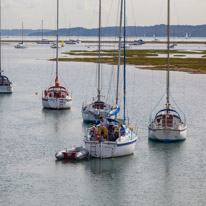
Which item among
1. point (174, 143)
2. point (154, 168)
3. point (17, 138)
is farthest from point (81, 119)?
point (154, 168)

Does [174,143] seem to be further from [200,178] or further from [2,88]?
[2,88]

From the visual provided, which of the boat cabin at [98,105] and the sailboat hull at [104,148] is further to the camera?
the boat cabin at [98,105]

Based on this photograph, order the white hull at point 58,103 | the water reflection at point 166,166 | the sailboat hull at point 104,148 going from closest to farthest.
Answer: the water reflection at point 166,166 < the sailboat hull at point 104,148 < the white hull at point 58,103

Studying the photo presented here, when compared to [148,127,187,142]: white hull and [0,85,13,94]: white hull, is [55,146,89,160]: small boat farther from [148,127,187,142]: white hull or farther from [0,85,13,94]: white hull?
[0,85,13,94]: white hull

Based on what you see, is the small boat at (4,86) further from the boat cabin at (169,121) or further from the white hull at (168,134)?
the white hull at (168,134)

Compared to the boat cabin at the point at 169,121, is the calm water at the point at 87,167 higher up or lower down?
lower down

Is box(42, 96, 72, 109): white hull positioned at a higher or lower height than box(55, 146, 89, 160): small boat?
higher

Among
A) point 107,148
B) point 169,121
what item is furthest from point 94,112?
point 107,148

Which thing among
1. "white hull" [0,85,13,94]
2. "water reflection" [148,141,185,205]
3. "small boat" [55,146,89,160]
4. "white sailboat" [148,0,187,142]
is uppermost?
"white hull" [0,85,13,94]

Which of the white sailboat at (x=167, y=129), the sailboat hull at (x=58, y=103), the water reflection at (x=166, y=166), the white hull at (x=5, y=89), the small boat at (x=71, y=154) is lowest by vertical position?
the water reflection at (x=166, y=166)

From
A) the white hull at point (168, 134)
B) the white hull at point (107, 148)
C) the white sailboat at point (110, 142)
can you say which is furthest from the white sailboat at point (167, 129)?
the white hull at point (107, 148)

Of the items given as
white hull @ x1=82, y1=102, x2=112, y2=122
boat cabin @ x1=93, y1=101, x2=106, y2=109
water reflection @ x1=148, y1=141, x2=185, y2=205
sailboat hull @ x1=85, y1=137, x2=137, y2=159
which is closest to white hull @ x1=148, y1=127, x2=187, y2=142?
water reflection @ x1=148, y1=141, x2=185, y2=205

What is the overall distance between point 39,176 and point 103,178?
14.0 ft

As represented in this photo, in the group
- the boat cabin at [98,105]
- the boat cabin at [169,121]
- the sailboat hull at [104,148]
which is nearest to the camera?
the sailboat hull at [104,148]
